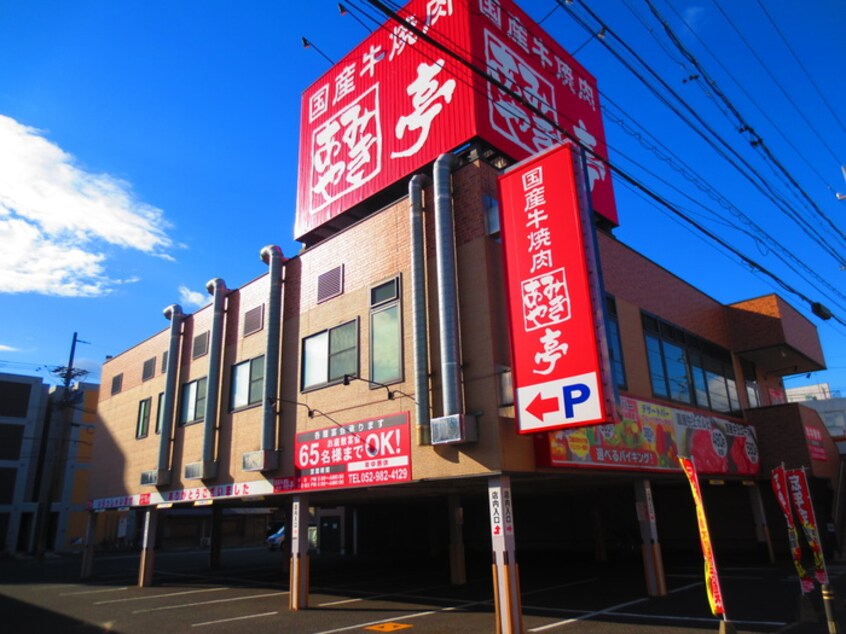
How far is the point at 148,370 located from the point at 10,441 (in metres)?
32.3

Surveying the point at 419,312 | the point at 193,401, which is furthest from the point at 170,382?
the point at 419,312

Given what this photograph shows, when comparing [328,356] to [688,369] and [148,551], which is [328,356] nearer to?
[688,369]

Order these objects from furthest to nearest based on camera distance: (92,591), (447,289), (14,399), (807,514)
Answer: (14,399)
(92,591)
(447,289)
(807,514)

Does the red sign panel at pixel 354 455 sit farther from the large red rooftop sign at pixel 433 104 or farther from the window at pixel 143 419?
the window at pixel 143 419

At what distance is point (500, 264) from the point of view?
13.4m

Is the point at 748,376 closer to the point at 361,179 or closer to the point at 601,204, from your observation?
the point at 601,204

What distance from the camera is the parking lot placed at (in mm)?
12453

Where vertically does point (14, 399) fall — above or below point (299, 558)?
above

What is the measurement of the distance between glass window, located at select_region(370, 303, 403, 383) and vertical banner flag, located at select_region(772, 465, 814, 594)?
8483 millimetres

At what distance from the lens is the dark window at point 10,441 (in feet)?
156

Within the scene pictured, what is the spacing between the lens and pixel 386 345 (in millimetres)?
14727

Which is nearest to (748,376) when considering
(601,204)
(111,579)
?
(601,204)

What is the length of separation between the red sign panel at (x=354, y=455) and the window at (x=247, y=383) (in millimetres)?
3158

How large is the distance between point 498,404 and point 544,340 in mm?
1725
